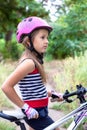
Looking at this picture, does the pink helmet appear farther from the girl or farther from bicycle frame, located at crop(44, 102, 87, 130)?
bicycle frame, located at crop(44, 102, 87, 130)

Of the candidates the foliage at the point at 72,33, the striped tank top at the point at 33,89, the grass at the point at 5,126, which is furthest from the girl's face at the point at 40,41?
the foliage at the point at 72,33

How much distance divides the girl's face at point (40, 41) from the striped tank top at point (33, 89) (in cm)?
18

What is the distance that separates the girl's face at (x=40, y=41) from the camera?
3.21 meters

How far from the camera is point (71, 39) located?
57.0ft

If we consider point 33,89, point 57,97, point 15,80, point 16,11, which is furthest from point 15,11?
point 15,80

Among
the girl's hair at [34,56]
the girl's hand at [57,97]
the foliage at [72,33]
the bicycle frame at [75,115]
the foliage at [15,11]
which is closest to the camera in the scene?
the bicycle frame at [75,115]

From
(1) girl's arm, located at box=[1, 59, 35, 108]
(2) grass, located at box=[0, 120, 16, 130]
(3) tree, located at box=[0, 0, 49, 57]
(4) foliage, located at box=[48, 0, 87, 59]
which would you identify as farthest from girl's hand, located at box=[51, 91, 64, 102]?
(3) tree, located at box=[0, 0, 49, 57]

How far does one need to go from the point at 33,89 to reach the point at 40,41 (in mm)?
402

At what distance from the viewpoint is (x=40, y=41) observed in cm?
321

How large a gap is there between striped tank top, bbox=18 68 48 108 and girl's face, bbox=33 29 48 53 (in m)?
0.18

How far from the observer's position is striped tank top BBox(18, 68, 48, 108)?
3179mm

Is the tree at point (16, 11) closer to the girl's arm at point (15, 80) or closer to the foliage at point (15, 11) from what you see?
the foliage at point (15, 11)

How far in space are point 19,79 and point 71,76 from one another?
205 inches

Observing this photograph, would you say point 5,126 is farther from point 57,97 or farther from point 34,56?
point 34,56
